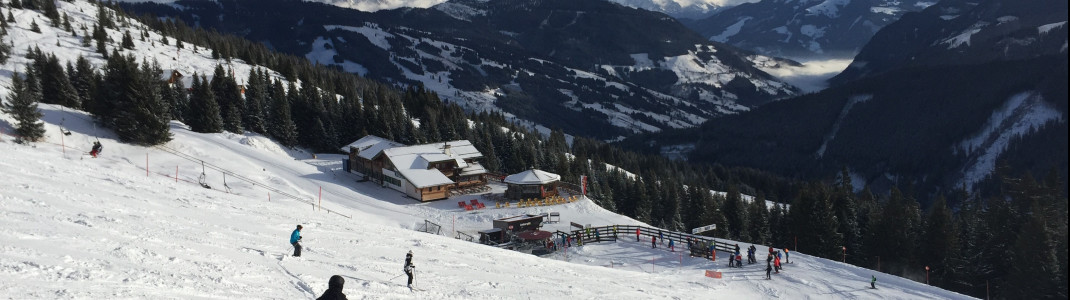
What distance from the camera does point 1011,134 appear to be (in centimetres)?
18012

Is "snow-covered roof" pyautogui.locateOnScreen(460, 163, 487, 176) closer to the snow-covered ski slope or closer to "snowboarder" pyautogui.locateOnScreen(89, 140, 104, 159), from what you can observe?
the snow-covered ski slope

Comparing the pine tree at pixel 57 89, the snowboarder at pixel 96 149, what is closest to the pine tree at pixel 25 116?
the snowboarder at pixel 96 149

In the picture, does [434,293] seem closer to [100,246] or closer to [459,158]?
[100,246]

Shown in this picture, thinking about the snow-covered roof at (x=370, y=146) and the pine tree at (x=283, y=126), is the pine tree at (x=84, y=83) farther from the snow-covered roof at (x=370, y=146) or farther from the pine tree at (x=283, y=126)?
the snow-covered roof at (x=370, y=146)

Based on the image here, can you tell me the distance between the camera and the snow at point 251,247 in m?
18.1

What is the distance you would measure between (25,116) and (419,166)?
94.7 feet

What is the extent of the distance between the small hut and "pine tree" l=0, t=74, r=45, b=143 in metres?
34.6

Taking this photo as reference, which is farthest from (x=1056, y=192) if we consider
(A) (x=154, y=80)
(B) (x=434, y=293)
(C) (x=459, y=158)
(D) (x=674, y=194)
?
(A) (x=154, y=80)

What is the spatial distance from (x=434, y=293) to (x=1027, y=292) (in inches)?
1814

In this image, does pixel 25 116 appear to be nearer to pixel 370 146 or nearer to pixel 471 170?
pixel 370 146

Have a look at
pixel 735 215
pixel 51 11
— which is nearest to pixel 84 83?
pixel 51 11

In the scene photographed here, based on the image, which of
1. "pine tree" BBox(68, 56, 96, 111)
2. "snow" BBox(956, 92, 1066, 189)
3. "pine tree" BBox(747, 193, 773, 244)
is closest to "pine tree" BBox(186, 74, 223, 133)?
"pine tree" BBox(68, 56, 96, 111)

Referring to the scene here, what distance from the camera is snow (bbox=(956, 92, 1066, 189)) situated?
6895 inches

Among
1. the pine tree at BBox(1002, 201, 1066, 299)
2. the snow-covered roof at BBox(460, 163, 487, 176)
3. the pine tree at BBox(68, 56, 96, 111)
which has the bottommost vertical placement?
the pine tree at BBox(1002, 201, 1066, 299)
